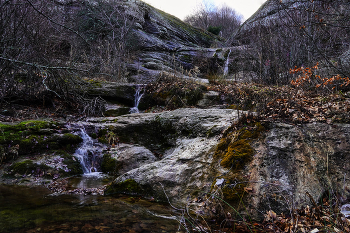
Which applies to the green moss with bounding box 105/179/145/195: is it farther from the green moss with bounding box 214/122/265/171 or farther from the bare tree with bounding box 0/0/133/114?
the bare tree with bounding box 0/0/133/114

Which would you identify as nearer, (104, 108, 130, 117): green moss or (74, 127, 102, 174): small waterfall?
(74, 127, 102, 174): small waterfall

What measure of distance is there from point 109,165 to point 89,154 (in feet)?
2.21

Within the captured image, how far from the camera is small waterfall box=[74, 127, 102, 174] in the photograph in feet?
17.2

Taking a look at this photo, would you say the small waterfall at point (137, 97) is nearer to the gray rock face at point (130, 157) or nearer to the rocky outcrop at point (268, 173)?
the gray rock face at point (130, 157)

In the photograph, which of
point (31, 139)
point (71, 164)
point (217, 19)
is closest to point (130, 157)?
point (71, 164)

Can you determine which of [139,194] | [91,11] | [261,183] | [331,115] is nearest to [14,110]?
[139,194]

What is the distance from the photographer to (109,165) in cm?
532

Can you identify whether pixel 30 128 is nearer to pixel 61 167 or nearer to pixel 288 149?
pixel 61 167

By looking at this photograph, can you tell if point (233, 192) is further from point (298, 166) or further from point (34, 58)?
point (34, 58)

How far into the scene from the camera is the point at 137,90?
9.95 metres

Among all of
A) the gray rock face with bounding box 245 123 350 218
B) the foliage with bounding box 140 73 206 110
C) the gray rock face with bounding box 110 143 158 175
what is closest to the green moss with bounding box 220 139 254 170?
the gray rock face with bounding box 245 123 350 218

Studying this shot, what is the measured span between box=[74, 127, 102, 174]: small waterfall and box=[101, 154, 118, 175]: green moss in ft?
0.46

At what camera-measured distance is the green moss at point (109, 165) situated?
5.22 metres

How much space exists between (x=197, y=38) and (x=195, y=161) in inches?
914
